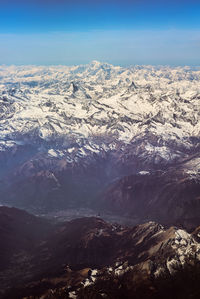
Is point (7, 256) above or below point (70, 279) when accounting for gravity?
below

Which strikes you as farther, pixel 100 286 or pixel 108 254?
pixel 108 254

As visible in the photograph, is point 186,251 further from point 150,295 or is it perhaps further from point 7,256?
point 7,256

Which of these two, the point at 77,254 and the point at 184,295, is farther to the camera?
the point at 77,254

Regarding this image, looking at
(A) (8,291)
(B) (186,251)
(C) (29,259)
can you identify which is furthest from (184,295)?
(C) (29,259)

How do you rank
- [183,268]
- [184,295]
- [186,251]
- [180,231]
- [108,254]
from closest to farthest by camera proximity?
[184,295]
[183,268]
[186,251]
[180,231]
[108,254]

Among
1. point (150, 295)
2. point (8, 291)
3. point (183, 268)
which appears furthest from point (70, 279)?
point (183, 268)

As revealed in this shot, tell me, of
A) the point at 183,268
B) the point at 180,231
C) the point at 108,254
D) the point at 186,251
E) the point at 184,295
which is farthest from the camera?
the point at 108,254

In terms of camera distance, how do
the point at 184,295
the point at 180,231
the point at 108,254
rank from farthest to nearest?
the point at 108,254 → the point at 180,231 → the point at 184,295

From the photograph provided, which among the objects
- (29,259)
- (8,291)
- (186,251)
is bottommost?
(29,259)

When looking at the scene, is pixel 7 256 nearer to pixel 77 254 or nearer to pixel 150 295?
pixel 77 254
